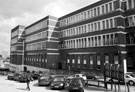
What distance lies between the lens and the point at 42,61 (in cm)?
5778

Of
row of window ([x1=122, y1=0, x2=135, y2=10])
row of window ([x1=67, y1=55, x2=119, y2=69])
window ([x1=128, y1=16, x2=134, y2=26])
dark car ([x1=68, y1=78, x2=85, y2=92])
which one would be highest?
row of window ([x1=122, y1=0, x2=135, y2=10])

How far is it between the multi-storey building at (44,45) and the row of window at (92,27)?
479 centimetres

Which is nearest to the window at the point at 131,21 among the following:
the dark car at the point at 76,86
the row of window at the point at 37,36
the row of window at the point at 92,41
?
the row of window at the point at 92,41

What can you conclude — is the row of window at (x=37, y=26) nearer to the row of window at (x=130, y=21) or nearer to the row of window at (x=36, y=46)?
the row of window at (x=36, y=46)

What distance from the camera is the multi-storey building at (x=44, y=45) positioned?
55125 mm

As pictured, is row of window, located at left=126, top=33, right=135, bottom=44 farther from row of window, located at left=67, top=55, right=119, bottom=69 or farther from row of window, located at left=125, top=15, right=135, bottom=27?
row of window, located at left=67, top=55, right=119, bottom=69

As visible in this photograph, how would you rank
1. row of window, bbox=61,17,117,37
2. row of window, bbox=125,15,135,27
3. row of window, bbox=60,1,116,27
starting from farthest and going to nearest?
row of window, bbox=60,1,116,27
row of window, bbox=61,17,117,37
row of window, bbox=125,15,135,27

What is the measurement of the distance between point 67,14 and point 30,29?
88.7 ft

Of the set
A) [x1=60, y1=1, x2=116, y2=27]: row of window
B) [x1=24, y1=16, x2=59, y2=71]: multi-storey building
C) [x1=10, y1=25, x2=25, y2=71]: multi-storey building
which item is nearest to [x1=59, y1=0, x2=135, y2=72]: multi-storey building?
[x1=60, y1=1, x2=116, y2=27]: row of window

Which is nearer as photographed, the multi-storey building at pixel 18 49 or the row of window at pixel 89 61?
the row of window at pixel 89 61

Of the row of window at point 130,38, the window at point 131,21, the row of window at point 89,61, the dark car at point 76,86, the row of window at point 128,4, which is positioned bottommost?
the dark car at point 76,86

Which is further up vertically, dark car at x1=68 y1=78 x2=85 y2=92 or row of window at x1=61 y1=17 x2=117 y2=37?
row of window at x1=61 y1=17 x2=117 y2=37

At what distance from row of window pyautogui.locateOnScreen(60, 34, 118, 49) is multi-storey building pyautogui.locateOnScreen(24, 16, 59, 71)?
4.38 metres

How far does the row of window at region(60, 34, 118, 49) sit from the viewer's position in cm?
3767
